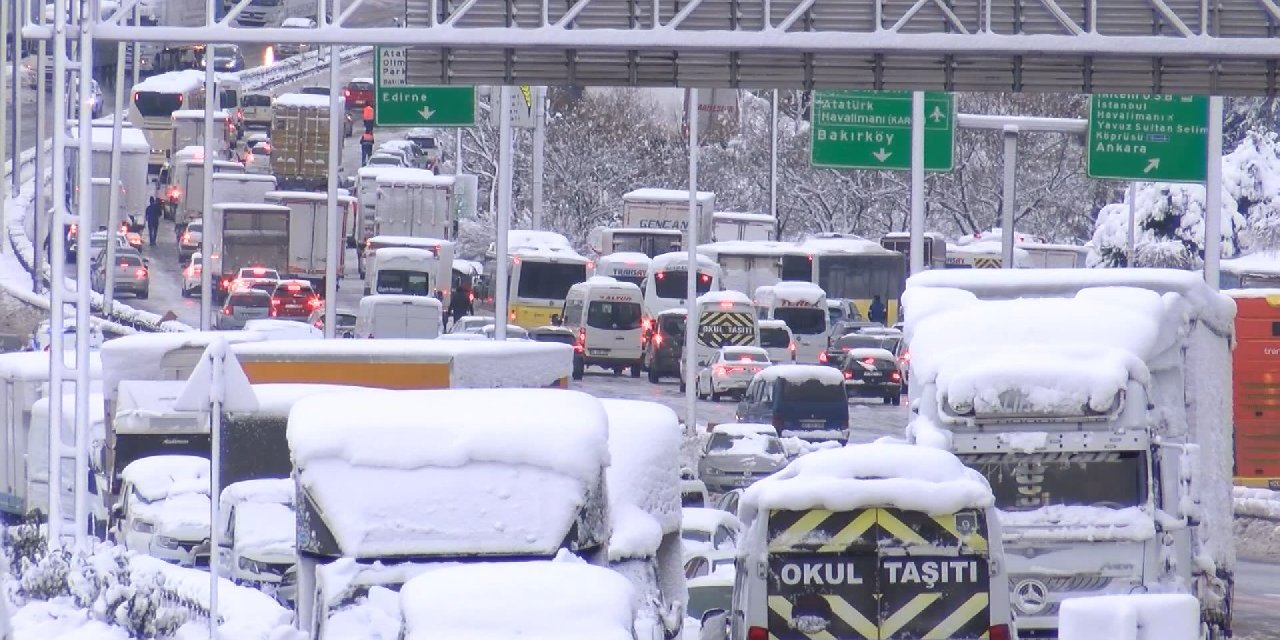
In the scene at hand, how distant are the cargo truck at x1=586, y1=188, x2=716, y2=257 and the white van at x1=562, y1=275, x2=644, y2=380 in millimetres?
12944

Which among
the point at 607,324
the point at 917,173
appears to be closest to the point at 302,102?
the point at 607,324

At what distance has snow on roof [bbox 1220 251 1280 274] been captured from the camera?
5297 cm

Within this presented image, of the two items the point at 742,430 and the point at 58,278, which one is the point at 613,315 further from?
the point at 58,278

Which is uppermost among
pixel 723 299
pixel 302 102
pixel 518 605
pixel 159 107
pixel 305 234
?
pixel 159 107

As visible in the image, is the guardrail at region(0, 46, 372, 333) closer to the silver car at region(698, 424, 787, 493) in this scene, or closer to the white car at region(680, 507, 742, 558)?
the white car at region(680, 507, 742, 558)

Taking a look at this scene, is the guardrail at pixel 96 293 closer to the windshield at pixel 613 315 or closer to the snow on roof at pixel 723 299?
the windshield at pixel 613 315

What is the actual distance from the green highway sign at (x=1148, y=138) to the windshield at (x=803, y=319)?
20782 millimetres

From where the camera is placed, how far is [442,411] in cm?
1159

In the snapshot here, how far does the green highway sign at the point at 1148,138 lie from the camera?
3262 centimetres

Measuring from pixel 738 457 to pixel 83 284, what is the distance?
1345cm

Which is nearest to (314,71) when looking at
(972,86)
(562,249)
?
(562,249)

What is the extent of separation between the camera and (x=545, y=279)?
57000 mm

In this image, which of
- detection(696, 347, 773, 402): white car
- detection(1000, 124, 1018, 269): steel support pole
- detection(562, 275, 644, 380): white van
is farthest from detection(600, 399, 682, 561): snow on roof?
detection(562, 275, 644, 380): white van

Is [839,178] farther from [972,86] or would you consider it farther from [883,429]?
[972,86]
